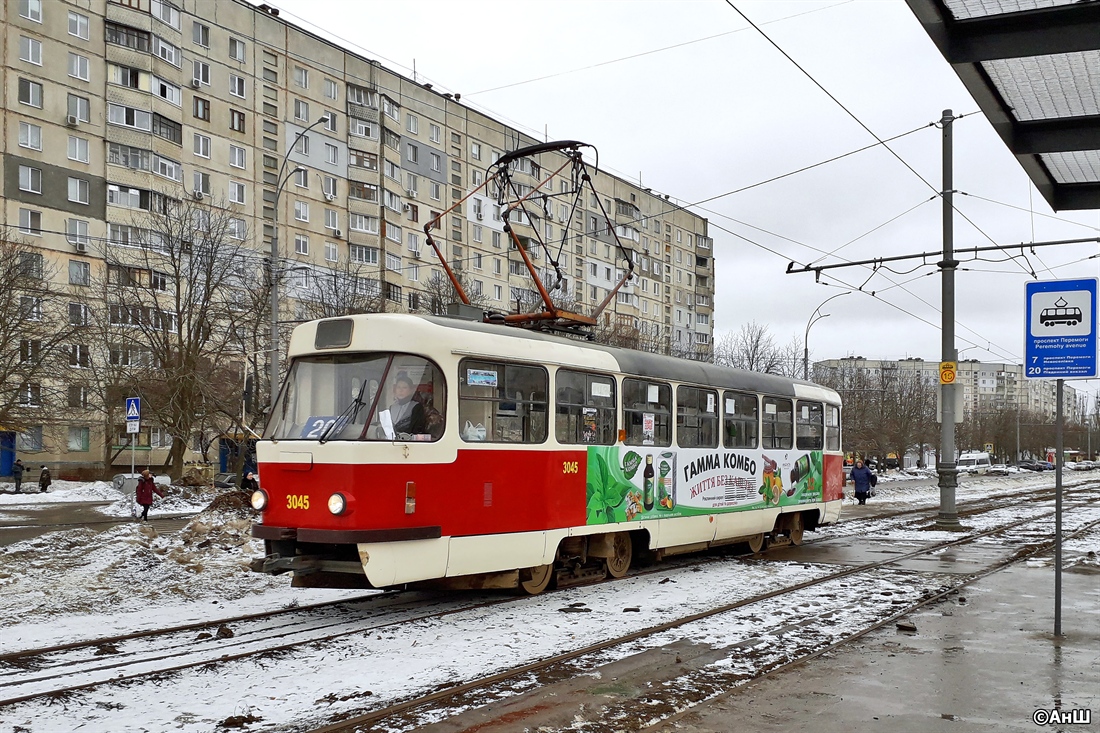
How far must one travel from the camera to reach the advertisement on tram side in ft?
41.5

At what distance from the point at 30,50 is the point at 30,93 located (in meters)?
1.87

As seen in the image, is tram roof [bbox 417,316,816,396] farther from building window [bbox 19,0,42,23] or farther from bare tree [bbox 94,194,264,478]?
building window [bbox 19,0,42,23]

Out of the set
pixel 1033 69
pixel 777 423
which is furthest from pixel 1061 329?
pixel 777 423

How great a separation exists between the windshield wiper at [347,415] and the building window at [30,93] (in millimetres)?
41696

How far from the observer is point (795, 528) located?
18.3 m

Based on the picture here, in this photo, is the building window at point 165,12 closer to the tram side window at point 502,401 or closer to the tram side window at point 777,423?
the tram side window at point 777,423

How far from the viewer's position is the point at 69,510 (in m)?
30.0

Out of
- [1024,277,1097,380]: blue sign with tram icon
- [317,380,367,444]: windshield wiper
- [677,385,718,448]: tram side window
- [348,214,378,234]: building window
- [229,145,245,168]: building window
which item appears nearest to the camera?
[1024,277,1097,380]: blue sign with tram icon

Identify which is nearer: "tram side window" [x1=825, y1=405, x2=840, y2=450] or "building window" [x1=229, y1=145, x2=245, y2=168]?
"tram side window" [x1=825, y1=405, x2=840, y2=450]

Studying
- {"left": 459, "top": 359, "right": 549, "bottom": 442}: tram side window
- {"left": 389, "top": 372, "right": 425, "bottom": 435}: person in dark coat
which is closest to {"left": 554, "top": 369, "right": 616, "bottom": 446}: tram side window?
{"left": 459, "top": 359, "right": 549, "bottom": 442}: tram side window

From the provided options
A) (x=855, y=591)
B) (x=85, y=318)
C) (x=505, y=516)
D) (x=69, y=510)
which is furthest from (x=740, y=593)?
(x=85, y=318)

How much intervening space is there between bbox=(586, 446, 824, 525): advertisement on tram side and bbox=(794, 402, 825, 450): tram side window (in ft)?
0.67

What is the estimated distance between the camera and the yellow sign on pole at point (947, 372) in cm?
2197

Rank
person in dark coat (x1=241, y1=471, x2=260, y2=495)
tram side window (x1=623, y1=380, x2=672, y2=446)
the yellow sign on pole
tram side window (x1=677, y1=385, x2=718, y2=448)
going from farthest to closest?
person in dark coat (x1=241, y1=471, x2=260, y2=495) → the yellow sign on pole → tram side window (x1=677, y1=385, x2=718, y2=448) → tram side window (x1=623, y1=380, x2=672, y2=446)
